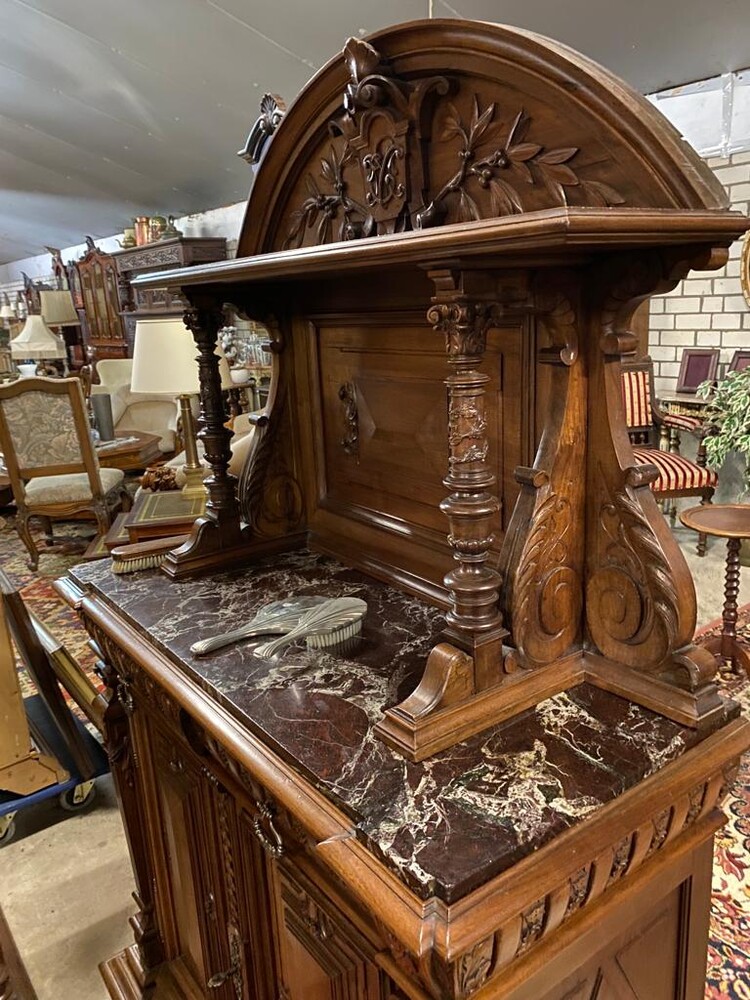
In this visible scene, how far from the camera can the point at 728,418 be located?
Answer: 350 centimetres

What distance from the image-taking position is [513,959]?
0.72 metres

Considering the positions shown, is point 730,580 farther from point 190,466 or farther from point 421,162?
point 421,162

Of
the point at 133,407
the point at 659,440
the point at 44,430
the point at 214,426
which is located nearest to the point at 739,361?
the point at 659,440

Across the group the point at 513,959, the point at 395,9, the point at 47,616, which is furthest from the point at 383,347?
the point at 47,616

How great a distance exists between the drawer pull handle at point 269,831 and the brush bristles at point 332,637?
24 centimetres

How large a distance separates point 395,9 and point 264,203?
2.27 m

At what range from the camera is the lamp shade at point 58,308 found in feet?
30.7

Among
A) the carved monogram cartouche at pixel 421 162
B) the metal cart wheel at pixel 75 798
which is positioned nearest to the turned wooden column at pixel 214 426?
the carved monogram cartouche at pixel 421 162

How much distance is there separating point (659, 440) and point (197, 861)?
3575 millimetres

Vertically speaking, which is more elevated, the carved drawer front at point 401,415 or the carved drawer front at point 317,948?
the carved drawer front at point 401,415

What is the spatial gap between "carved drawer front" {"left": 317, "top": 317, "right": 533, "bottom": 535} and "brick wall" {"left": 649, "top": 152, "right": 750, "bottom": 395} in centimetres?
274

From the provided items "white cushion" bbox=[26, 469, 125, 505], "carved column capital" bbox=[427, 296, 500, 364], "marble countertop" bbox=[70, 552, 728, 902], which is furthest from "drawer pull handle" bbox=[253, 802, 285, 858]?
"white cushion" bbox=[26, 469, 125, 505]

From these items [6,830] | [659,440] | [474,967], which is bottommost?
[6,830]

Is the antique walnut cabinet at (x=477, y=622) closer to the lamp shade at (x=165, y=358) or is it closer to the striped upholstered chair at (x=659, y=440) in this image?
the lamp shade at (x=165, y=358)
